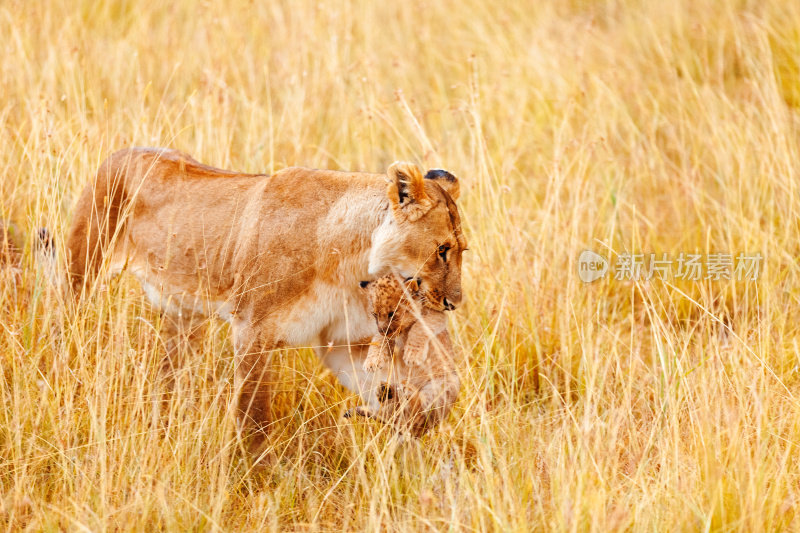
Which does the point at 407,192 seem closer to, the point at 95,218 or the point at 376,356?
the point at 376,356

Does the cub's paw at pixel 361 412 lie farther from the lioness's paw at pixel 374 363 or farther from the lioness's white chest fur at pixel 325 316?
the lioness's white chest fur at pixel 325 316

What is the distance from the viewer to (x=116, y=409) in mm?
4105

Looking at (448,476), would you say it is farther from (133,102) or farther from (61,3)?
(61,3)

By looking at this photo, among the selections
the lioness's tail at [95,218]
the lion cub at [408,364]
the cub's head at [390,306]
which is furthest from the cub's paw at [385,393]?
the lioness's tail at [95,218]

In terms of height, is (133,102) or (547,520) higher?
(133,102)

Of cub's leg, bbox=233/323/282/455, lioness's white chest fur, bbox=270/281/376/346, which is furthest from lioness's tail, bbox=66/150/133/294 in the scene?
lioness's white chest fur, bbox=270/281/376/346

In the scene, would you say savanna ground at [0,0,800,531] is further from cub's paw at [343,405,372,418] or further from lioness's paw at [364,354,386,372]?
lioness's paw at [364,354,386,372]

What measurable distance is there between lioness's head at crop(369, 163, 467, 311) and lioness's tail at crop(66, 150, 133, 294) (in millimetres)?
1427

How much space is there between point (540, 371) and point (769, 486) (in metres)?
1.55

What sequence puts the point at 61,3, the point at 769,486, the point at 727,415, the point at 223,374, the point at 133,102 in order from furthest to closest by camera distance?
1. the point at 61,3
2. the point at 133,102
3. the point at 223,374
4. the point at 769,486
5. the point at 727,415

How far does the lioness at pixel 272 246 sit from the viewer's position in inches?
160

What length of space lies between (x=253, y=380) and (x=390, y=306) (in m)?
0.75

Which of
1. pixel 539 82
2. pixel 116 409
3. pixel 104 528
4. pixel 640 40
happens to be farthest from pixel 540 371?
pixel 640 40

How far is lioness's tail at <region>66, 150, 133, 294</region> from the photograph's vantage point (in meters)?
4.65
